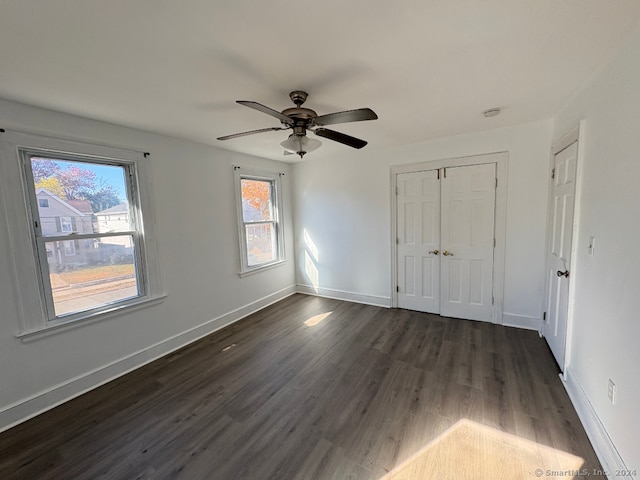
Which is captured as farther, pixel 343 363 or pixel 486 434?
pixel 343 363

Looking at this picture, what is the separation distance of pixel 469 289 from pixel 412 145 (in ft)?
7.00

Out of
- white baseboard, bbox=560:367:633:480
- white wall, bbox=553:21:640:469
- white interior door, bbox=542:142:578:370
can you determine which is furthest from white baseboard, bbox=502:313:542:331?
white wall, bbox=553:21:640:469

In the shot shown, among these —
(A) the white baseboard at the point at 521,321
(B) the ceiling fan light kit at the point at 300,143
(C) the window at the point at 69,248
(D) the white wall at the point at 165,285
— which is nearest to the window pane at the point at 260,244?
(D) the white wall at the point at 165,285

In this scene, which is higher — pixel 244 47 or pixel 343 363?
pixel 244 47

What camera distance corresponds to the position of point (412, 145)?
3779 mm

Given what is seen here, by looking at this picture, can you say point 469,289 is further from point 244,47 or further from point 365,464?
point 244,47

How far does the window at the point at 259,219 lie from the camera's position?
158 inches

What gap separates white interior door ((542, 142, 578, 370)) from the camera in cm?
230

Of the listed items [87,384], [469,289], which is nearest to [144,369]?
[87,384]

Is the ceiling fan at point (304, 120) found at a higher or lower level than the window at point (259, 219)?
higher

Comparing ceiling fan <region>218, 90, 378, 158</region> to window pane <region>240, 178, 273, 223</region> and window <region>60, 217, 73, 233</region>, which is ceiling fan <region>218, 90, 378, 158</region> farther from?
window pane <region>240, 178, 273, 223</region>

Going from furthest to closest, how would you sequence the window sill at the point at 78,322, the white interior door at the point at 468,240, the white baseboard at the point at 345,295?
the white baseboard at the point at 345,295, the white interior door at the point at 468,240, the window sill at the point at 78,322

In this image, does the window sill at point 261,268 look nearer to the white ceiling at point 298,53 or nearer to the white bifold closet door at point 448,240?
the white bifold closet door at point 448,240

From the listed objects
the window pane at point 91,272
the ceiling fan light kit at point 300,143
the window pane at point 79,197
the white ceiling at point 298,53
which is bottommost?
the window pane at point 91,272
